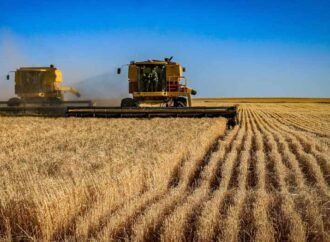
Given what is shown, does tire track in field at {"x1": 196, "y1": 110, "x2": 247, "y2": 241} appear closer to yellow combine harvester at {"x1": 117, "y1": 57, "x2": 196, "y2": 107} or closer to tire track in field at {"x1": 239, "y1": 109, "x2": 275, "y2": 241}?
tire track in field at {"x1": 239, "y1": 109, "x2": 275, "y2": 241}

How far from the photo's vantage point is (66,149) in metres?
9.52

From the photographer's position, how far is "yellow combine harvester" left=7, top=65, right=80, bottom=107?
26.3m

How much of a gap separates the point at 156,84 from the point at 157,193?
1584cm

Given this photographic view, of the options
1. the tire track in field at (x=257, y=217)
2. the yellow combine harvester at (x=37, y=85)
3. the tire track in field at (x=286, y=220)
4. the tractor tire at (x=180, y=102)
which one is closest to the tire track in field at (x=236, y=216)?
the tire track in field at (x=257, y=217)

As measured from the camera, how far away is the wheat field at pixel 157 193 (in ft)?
15.5

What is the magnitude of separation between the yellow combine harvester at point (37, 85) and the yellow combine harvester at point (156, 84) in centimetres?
605

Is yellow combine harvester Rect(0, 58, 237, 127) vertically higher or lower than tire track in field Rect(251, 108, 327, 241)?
higher

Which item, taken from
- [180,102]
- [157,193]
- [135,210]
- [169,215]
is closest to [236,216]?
[169,215]

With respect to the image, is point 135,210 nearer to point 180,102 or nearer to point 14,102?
point 180,102

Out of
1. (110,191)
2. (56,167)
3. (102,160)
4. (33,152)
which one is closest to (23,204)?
A: (110,191)

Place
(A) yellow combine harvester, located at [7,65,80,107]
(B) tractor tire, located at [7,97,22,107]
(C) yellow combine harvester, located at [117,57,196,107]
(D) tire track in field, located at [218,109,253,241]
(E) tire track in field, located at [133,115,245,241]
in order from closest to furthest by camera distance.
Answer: (D) tire track in field, located at [218,109,253,241]
(E) tire track in field, located at [133,115,245,241]
(C) yellow combine harvester, located at [117,57,196,107]
(B) tractor tire, located at [7,97,22,107]
(A) yellow combine harvester, located at [7,65,80,107]

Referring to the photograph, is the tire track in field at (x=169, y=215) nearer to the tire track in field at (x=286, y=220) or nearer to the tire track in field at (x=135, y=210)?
the tire track in field at (x=135, y=210)

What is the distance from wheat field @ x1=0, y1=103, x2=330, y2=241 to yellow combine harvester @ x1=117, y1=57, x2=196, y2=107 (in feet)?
37.7

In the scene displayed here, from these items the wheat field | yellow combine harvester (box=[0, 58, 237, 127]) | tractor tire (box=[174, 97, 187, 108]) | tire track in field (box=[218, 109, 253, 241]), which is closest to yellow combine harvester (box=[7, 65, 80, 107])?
yellow combine harvester (box=[0, 58, 237, 127])
